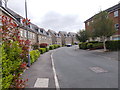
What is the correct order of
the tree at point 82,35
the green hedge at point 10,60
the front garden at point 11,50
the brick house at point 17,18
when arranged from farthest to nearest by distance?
the tree at point 82,35 → the brick house at point 17,18 → the front garden at point 11,50 → the green hedge at point 10,60

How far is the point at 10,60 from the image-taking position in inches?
139

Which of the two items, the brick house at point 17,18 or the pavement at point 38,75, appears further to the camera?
the brick house at point 17,18

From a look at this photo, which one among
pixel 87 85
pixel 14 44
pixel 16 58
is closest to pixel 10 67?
pixel 16 58

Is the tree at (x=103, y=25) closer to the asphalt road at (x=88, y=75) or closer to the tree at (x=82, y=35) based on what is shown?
the asphalt road at (x=88, y=75)

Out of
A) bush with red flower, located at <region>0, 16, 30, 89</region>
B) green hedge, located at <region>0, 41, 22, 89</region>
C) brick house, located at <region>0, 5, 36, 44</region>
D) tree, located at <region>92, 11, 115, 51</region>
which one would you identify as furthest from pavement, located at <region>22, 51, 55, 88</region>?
tree, located at <region>92, 11, 115, 51</region>

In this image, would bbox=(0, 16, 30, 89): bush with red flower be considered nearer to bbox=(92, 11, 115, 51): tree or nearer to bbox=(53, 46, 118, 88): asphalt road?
bbox=(53, 46, 118, 88): asphalt road

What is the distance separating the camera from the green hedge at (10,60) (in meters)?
3.16

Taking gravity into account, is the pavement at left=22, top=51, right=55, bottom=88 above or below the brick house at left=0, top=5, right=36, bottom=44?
below

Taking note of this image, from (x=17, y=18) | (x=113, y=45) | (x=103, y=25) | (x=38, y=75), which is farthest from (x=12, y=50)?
(x=17, y=18)

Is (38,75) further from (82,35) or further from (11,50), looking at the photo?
(82,35)

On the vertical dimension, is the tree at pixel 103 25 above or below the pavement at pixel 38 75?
above

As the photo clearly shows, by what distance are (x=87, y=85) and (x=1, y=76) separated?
12.4 ft

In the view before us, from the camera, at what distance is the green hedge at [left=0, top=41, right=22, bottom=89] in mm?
3159

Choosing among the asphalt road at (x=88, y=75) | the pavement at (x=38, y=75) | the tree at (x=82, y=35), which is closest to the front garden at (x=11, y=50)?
the pavement at (x=38, y=75)
